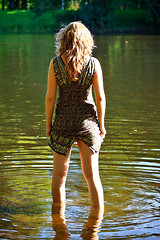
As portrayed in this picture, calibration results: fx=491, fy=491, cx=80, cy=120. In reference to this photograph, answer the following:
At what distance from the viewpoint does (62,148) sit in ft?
14.5

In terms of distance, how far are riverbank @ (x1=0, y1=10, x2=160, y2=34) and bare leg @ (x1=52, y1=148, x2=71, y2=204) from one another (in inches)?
1665

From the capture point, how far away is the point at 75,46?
13.8ft

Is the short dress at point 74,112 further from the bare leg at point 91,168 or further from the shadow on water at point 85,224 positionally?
the shadow on water at point 85,224

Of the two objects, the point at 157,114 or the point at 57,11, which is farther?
the point at 57,11

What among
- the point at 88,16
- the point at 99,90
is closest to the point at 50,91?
the point at 99,90

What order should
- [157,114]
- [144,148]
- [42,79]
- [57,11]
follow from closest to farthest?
[144,148], [157,114], [42,79], [57,11]

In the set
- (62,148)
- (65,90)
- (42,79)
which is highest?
(65,90)

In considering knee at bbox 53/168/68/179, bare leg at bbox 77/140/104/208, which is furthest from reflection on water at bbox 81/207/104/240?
knee at bbox 53/168/68/179

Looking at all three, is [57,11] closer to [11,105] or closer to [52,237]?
[11,105]

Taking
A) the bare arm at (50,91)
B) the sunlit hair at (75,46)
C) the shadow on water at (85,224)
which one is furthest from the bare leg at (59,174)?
the sunlit hair at (75,46)

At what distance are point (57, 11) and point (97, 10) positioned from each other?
7.53 meters

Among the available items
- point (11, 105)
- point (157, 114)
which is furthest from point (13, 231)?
point (11, 105)

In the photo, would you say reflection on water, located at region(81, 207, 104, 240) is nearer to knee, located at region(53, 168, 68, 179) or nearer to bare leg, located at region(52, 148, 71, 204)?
bare leg, located at region(52, 148, 71, 204)

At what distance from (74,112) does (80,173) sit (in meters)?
2.11
